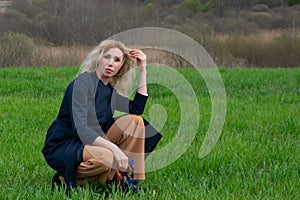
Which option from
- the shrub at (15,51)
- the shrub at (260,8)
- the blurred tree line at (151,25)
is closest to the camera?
the shrub at (15,51)

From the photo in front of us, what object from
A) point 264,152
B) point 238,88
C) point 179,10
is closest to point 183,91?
point 238,88

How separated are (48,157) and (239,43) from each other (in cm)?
1962

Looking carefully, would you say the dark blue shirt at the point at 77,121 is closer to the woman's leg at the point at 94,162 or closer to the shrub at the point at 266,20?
the woman's leg at the point at 94,162

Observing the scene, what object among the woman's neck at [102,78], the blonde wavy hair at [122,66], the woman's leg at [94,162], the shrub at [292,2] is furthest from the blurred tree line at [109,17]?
the woman's leg at [94,162]

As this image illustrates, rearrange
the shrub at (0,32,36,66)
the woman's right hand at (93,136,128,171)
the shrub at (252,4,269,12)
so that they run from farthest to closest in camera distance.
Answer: the shrub at (252,4,269,12) → the shrub at (0,32,36,66) → the woman's right hand at (93,136,128,171)

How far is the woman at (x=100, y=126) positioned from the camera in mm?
3633

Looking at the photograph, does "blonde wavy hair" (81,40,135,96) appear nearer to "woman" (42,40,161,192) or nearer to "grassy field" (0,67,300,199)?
"woman" (42,40,161,192)

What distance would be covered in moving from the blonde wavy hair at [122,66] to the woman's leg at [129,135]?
0.31 metres

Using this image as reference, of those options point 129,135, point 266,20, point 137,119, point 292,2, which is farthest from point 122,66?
point 292,2

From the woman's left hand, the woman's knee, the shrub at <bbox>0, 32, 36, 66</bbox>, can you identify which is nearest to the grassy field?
the woman's knee

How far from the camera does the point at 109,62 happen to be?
3.91 meters

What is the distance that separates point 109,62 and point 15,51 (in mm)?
15066

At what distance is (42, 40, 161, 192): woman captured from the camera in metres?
3.63

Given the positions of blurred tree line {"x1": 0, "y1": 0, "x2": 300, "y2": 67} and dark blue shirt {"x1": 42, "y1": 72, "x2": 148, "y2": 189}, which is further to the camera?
blurred tree line {"x1": 0, "y1": 0, "x2": 300, "y2": 67}
